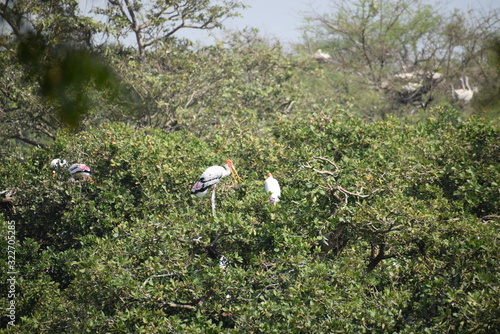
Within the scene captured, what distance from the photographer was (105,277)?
565 centimetres

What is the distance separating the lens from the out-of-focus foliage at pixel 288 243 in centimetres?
523

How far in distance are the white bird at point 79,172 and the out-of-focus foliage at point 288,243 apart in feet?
0.40

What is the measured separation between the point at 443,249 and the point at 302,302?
5.01ft

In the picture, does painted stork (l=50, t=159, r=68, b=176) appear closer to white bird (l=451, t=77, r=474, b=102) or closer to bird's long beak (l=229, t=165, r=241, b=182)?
bird's long beak (l=229, t=165, r=241, b=182)

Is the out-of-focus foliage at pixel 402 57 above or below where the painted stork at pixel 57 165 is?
above

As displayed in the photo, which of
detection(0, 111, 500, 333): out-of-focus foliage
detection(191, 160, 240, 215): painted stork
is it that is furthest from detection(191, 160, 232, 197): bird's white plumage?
detection(0, 111, 500, 333): out-of-focus foliage

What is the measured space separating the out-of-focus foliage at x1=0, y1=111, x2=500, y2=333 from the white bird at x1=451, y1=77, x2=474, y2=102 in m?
16.7

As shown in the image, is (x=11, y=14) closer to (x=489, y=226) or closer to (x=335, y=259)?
(x=335, y=259)

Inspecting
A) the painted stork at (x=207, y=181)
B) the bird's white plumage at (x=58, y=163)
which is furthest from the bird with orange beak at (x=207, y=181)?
the bird's white plumage at (x=58, y=163)

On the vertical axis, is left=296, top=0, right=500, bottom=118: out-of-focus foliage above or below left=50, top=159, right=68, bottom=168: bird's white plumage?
above

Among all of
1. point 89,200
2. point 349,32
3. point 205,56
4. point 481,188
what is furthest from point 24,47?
point 349,32

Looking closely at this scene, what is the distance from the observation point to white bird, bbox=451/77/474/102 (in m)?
24.7

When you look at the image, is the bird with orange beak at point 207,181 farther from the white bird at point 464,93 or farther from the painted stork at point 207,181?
the white bird at point 464,93

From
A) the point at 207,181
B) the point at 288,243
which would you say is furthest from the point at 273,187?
the point at 288,243
